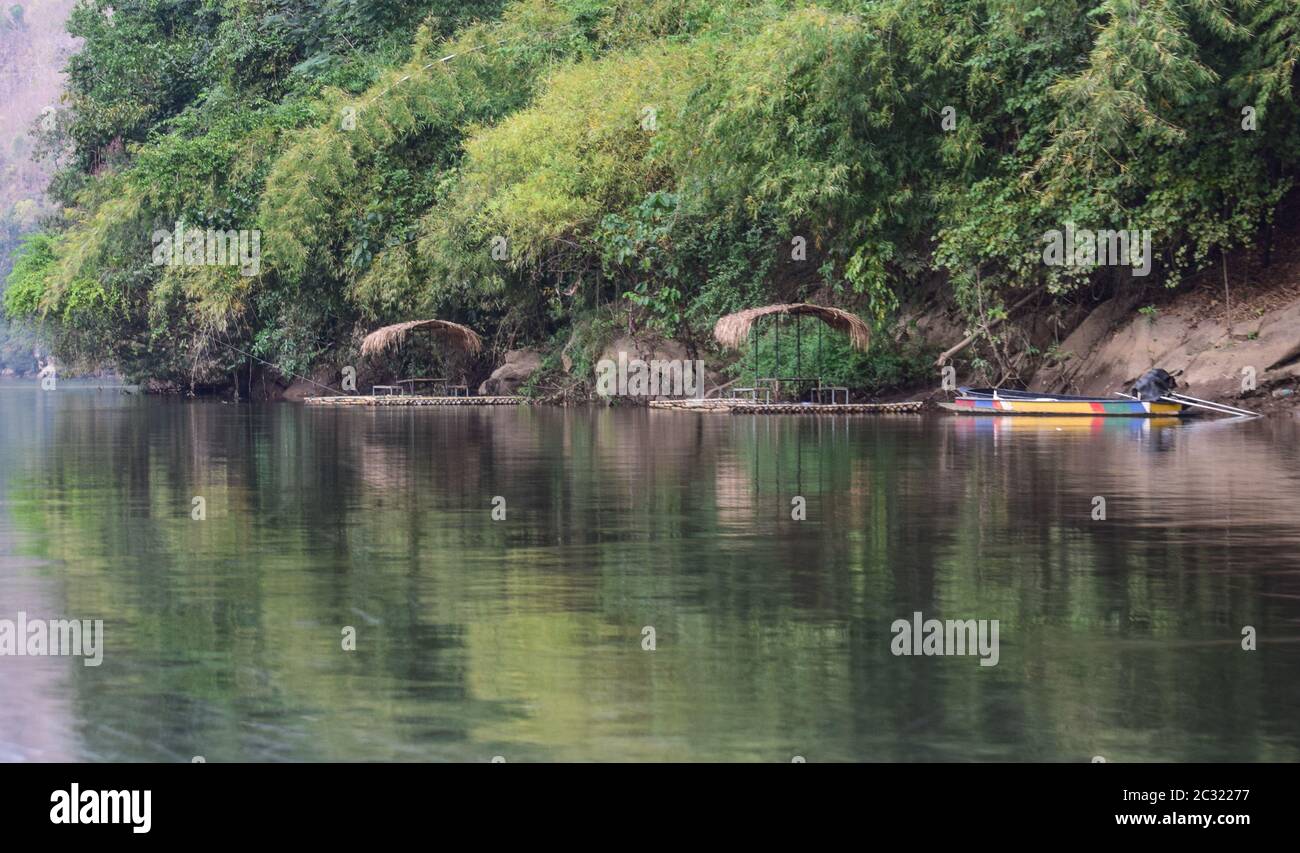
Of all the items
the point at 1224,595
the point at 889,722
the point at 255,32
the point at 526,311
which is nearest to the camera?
the point at 889,722

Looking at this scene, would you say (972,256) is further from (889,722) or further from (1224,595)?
(889,722)

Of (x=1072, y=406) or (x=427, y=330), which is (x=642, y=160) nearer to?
(x=427, y=330)

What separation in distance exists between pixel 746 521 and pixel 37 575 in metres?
5.04

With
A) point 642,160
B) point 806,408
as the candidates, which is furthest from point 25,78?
point 806,408

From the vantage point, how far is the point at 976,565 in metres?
10.2

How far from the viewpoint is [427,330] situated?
137ft

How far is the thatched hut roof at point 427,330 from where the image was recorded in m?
39.7

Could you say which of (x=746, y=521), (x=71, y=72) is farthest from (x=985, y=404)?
(x=71, y=72)

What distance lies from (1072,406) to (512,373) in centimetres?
1731
